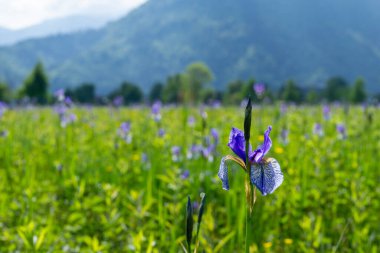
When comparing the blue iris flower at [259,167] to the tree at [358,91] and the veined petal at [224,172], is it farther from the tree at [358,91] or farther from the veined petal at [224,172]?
the tree at [358,91]

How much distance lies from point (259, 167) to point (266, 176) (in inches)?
1.4

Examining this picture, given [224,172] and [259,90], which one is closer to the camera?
[224,172]

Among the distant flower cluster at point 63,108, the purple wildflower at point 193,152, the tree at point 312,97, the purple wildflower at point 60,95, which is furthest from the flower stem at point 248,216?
the tree at point 312,97

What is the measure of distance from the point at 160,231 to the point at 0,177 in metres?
1.84

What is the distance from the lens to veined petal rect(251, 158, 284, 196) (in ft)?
3.77

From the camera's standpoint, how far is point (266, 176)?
1167 mm

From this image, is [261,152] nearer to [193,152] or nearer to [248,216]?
[248,216]

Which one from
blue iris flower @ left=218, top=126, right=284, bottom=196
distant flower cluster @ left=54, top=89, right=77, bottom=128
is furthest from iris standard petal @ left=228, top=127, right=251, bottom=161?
distant flower cluster @ left=54, top=89, right=77, bottom=128

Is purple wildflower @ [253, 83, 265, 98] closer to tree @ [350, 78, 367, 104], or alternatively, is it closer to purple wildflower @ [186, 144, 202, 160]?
purple wildflower @ [186, 144, 202, 160]

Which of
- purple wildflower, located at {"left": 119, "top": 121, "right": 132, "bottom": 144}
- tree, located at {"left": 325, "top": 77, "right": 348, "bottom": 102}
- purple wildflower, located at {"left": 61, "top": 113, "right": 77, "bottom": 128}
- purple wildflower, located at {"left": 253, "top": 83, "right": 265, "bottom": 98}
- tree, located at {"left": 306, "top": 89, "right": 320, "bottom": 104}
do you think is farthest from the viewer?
tree, located at {"left": 325, "top": 77, "right": 348, "bottom": 102}

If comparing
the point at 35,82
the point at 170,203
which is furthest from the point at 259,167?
the point at 35,82

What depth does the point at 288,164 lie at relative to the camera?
3855 millimetres

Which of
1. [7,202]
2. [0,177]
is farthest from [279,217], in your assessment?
[0,177]

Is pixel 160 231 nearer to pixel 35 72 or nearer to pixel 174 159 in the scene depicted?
pixel 174 159
